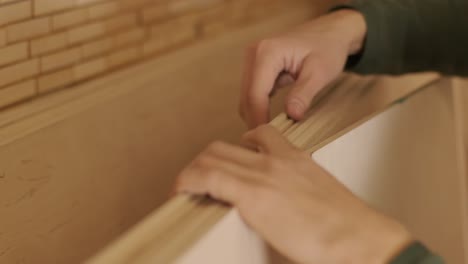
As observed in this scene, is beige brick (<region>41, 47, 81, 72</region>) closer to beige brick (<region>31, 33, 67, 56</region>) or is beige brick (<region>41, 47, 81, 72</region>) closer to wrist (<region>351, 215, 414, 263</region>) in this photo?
beige brick (<region>31, 33, 67, 56</region>)

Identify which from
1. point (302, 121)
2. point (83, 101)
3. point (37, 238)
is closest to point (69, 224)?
point (37, 238)

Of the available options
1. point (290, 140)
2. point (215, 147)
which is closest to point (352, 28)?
point (290, 140)

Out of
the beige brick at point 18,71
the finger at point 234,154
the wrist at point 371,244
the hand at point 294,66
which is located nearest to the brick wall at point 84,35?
the beige brick at point 18,71

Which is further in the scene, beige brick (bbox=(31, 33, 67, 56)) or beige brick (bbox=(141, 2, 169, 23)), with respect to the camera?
beige brick (bbox=(141, 2, 169, 23))

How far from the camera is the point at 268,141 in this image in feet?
2.14

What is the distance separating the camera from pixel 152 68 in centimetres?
111

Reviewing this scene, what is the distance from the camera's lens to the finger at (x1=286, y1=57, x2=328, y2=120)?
0.78 metres

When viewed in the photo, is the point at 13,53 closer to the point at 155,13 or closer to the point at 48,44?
the point at 48,44

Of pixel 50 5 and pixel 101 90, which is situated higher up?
pixel 50 5

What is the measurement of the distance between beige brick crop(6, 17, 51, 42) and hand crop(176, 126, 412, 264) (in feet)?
1.33

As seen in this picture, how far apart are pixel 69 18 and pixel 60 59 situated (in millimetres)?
62

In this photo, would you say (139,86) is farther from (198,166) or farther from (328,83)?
(198,166)

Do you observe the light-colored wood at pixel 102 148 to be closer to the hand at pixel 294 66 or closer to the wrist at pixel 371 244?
the hand at pixel 294 66

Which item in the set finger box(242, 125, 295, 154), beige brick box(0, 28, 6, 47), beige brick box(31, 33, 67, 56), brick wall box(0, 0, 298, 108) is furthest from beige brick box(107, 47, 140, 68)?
finger box(242, 125, 295, 154)
